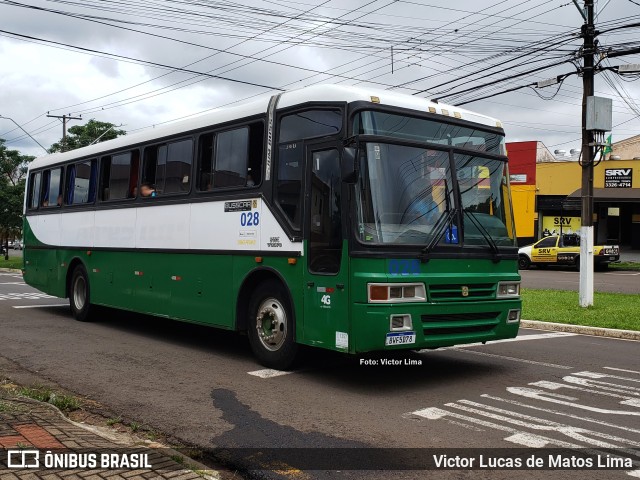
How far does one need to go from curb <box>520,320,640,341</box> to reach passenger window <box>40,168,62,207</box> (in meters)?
9.86

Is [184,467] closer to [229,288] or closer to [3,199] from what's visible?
[229,288]

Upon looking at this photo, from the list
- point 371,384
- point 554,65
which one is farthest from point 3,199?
point 371,384

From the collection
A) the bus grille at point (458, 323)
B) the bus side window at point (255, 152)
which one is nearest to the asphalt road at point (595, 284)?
the bus grille at point (458, 323)

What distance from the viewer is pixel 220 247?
9094 millimetres

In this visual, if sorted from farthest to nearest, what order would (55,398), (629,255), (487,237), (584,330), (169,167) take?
(629,255), (584,330), (169,167), (487,237), (55,398)

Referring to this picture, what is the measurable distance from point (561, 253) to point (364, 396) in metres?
27.9

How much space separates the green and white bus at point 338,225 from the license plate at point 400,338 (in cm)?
1

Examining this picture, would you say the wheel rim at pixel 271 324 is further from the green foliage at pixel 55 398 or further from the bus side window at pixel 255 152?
the green foliage at pixel 55 398

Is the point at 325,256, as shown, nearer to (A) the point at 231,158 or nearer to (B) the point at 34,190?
(A) the point at 231,158

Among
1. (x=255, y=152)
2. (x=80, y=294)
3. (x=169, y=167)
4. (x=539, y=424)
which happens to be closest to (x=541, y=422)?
(x=539, y=424)

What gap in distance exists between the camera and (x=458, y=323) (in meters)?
7.46

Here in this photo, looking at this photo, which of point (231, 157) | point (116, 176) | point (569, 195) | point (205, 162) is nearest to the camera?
point (231, 157)

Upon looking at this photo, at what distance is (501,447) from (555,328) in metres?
7.97

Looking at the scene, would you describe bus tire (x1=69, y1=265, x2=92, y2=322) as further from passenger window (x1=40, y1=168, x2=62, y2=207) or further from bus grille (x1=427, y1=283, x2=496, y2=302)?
bus grille (x1=427, y1=283, x2=496, y2=302)
